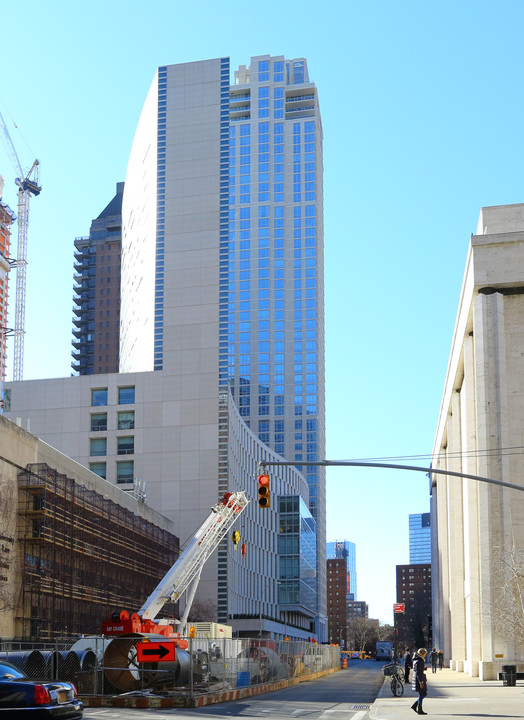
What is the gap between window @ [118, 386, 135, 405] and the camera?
106 metres

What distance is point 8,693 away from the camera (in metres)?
16.8

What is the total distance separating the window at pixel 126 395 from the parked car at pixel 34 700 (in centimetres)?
8957

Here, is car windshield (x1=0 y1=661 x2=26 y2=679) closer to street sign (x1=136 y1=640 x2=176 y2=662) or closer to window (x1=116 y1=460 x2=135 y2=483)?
street sign (x1=136 y1=640 x2=176 y2=662)

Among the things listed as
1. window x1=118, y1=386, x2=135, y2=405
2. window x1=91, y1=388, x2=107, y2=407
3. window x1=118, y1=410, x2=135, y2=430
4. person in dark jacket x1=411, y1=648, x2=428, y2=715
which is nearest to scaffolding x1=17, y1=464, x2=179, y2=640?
window x1=118, y1=410, x2=135, y2=430

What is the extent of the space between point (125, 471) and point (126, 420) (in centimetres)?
577

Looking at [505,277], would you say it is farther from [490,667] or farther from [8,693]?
[8,693]

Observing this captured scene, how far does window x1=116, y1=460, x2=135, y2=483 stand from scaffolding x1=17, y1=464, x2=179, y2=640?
22.0 m

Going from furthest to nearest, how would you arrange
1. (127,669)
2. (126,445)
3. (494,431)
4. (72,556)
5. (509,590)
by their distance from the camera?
(126,445) → (72,556) → (494,431) → (509,590) → (127,669)

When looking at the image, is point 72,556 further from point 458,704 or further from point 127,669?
point 458,704

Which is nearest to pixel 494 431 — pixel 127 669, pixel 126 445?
pixel 127 669

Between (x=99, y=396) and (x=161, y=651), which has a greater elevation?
(x=99, y=396)

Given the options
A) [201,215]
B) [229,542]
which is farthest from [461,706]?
[201,215]

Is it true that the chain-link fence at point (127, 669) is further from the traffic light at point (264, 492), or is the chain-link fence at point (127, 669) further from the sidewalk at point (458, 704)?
the sidewalk at point (458, 704)

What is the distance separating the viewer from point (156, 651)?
30.5m
